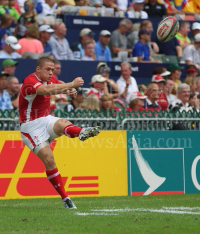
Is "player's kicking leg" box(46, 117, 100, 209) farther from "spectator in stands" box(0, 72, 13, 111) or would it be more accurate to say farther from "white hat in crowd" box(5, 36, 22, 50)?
"white hat in crowd" box(5, 36, 22, 50)

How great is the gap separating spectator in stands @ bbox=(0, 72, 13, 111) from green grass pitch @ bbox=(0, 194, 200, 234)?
2.25 metres

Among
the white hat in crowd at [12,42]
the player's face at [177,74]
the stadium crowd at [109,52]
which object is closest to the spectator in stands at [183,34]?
the stadium crowd at [109,52]

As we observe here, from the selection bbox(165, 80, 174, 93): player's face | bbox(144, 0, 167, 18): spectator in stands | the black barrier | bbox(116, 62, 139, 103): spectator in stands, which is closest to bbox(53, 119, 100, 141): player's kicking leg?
the black barrier

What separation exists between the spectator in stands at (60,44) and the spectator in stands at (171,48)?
3373 mm

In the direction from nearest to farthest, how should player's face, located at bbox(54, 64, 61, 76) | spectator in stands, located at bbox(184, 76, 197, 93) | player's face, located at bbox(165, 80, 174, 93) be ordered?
player's face, located at bbox(54, 64, 61, 76), player's face, located at bbox(165, 80, 174, 93), spectator in stands, located at bbox(184, 76, 197, 93)

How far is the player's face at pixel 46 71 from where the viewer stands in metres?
7.38

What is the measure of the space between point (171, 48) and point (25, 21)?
15.1 feet

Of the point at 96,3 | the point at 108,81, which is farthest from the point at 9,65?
the point at 96,3

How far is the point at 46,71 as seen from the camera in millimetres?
7410

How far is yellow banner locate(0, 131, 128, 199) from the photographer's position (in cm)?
911

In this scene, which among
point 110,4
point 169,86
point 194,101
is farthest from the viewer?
point 110,4

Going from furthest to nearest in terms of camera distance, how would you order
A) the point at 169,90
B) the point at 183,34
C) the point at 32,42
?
the point at 183,34, the point at 169,90, the point at 32,42

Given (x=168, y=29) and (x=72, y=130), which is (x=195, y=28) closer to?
(x=168, y=29)

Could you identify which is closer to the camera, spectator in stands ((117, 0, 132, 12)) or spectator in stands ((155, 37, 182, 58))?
spectator in stands ((155, 37, 182, 58))
